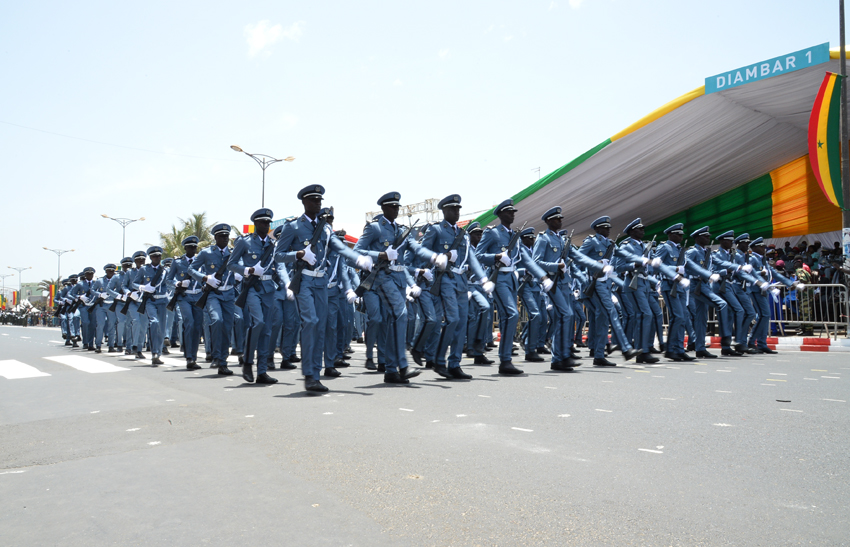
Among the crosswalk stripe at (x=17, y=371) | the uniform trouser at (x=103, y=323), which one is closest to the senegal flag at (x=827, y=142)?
the crosswalk stripe at (x=17, y=371)

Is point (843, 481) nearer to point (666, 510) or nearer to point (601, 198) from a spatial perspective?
point (666, 510)

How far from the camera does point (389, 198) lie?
8672 mm

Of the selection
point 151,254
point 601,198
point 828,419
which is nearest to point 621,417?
point 828,419

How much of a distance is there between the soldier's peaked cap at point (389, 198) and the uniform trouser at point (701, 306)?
6.46 m

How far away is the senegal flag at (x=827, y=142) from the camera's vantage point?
52.5ft

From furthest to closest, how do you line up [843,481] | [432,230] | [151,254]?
[151,254] < [432,230] < [843,481]

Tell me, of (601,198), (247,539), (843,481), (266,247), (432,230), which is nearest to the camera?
(247,539)

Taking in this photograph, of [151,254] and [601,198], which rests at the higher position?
[601,198]

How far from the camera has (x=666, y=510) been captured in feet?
10.8

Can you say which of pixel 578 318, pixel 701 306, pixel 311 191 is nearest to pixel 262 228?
pixel 311 191

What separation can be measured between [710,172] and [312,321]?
52.5 feet

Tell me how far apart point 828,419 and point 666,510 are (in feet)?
9.97

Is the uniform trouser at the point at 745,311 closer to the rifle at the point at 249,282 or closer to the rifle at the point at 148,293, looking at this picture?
the rifle at the point at 249,282

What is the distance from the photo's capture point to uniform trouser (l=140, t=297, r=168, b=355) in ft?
43.4
